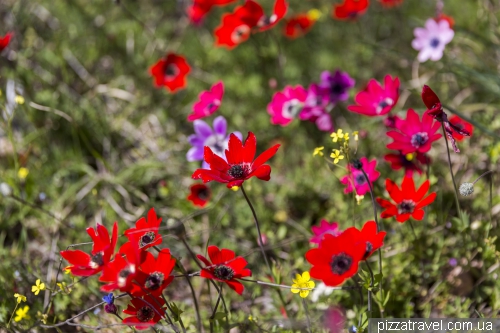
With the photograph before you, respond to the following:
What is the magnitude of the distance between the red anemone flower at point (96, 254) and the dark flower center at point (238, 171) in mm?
481

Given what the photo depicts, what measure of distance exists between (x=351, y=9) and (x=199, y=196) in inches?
68.6

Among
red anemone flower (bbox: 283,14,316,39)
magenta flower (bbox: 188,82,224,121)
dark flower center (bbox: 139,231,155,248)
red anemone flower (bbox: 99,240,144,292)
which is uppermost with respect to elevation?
red anemone flower (bbox: 283,14,316,39)

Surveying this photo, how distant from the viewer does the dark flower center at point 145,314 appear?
178 centimetres

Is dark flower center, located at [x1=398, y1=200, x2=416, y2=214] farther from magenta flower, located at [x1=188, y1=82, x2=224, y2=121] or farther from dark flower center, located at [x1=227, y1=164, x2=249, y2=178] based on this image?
magenta flower, located at [x1=188, y1=82, x2=224, y2=121]

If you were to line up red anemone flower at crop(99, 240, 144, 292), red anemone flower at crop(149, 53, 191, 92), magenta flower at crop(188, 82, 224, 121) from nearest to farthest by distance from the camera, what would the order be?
red anemone flower at crop(99, 240, 144, 292) < magenta flower at crop(188, 82, 224, 121) < red anemone flower at crop(149, 53, 191, 92)

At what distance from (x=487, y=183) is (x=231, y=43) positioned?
173 cm

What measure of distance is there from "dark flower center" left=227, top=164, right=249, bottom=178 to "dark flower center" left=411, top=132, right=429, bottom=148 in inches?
27.4

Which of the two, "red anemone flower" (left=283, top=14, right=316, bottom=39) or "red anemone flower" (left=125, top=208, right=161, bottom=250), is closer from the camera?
"red anemone flower" (left=125, top=208, right=161, bottom=250)

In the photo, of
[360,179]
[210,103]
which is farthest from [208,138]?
[360,179]

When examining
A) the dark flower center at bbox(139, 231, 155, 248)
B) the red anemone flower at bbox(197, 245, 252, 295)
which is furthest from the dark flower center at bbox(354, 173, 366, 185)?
the dark flower center at bbox(139, 231, 155, 248)

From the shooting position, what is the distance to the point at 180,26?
4.14 m

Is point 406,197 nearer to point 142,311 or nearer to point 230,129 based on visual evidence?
point 142,311

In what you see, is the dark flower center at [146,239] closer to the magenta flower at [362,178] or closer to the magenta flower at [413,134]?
the magenta flower at [362,178]

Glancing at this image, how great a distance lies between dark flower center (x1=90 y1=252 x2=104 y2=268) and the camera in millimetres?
1708
